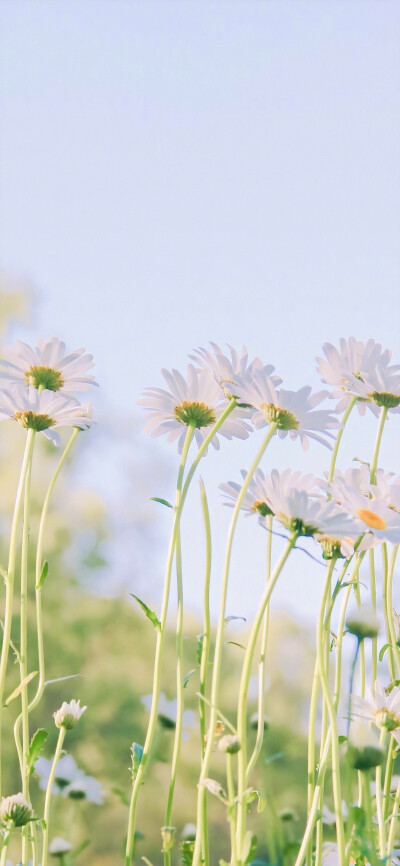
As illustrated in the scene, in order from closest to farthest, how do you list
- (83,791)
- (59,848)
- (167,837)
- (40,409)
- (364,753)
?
(364,753)
(167,837)
(40,409)
(59,848)
(83,791)

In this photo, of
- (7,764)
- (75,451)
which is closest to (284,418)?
(7,764)

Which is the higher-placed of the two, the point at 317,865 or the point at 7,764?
the point at 7,764

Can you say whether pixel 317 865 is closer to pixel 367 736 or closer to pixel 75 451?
pixel 367 736

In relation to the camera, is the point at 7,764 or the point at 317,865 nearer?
the point at 317,865

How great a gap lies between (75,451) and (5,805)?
16.7 feet

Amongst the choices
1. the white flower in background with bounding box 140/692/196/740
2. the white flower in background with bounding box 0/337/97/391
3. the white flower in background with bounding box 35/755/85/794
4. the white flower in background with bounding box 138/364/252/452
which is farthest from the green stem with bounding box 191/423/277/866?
the white flower in background with bounding box 35/755/85/794

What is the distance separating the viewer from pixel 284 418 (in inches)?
24.7

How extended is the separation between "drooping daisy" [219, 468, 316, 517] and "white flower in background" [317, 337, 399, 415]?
0.53 ft

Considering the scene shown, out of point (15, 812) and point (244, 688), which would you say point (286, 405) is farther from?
point (15, 812)

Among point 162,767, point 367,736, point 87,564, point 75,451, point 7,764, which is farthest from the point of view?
point 75,451

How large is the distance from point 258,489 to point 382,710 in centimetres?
20

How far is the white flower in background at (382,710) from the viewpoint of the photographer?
640mm

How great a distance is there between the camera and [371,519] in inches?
21.8

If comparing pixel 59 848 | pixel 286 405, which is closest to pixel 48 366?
pixel 286 405
